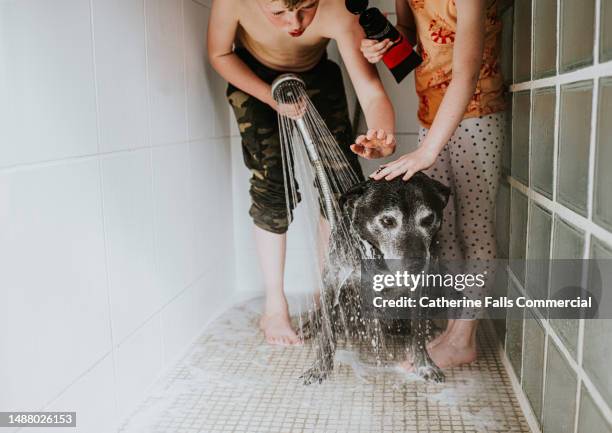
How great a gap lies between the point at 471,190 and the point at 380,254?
7.4 inches

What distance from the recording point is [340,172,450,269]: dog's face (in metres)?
0.84

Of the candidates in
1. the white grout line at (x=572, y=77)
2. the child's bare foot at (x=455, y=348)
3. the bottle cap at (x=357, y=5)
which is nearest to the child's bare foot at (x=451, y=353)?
the child's bare foot at (x=455, y=348)

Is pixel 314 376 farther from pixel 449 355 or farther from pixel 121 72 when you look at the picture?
pixel 121 72

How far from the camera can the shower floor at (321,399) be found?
2.84ft

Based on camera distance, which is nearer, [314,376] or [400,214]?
[400,214]

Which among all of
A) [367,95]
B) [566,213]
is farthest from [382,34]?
[566,213]

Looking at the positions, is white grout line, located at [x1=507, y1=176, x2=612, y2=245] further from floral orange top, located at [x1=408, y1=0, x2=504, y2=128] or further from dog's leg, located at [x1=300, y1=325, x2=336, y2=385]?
dog's leg, located at [x1=300, y1=325, x2=336, y2=385]

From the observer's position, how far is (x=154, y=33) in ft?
3.35

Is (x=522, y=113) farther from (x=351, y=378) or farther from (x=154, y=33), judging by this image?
(x=154, y=33)

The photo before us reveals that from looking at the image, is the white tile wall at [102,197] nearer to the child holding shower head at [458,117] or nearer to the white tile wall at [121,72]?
the white tile wall at [121,72]

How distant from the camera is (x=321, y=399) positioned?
924 mm

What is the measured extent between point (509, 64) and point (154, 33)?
572mm

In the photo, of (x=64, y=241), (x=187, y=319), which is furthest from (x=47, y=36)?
(x=187, y=319)

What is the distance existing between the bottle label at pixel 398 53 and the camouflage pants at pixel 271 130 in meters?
0.13
